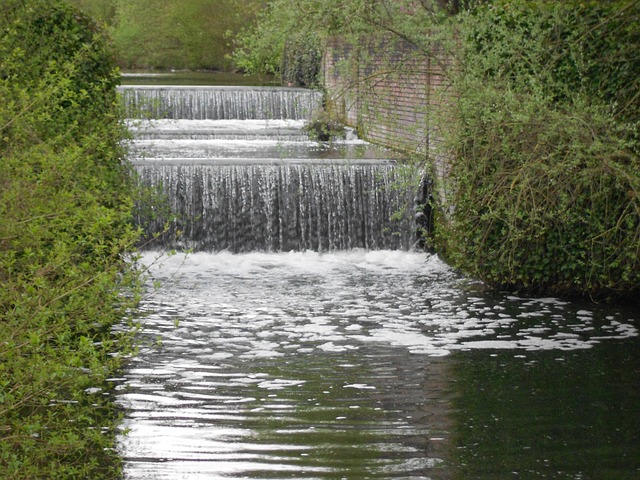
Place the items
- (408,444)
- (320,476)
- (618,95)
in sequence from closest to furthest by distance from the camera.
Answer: (320,476) < (408,444) < (618,95)

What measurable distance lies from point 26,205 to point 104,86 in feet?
15.2

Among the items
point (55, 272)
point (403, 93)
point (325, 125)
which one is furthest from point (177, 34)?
point (55, 272)

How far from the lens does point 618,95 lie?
1028 centimetres

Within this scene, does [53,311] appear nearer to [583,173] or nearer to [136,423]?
[136,423]

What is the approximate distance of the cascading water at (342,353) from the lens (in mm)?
6324

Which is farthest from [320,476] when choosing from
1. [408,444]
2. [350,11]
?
[350,11]

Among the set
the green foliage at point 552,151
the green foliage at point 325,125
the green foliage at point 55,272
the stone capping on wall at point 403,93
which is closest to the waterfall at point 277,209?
the green foliage at point 325,125

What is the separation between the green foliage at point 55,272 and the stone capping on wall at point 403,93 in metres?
2.84

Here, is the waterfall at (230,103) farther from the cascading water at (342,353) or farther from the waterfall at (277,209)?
the waterfall at (277,209)

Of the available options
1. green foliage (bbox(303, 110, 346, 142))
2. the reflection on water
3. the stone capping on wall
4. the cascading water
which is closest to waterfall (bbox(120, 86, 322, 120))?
green foliage (bbox(303, 110, 346, 142))

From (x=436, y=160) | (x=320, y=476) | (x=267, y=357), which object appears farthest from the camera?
(x=436, y=160)

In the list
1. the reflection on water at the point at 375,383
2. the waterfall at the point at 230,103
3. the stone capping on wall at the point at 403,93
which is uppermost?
the stone capping on wall at the point at 403,93

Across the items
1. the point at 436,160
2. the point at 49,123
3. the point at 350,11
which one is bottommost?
the point at 436,160

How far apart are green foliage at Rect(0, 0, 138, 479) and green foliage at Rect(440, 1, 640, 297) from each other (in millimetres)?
3354
